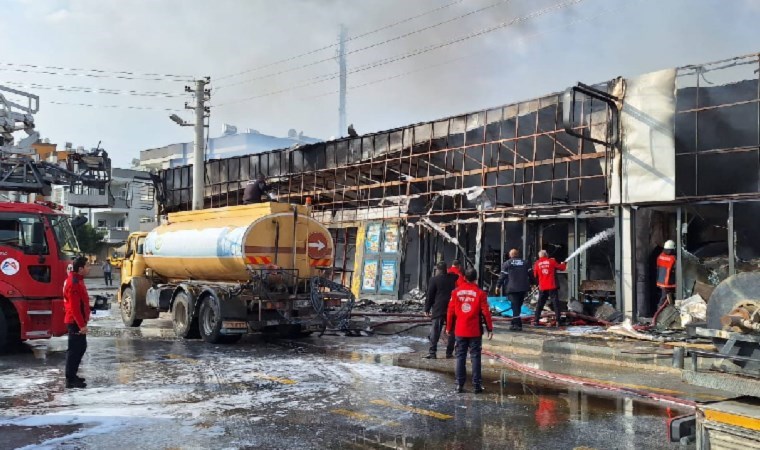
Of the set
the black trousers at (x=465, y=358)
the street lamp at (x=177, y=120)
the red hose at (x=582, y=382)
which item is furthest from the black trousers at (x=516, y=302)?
the street lamp at (x=177, y=120)

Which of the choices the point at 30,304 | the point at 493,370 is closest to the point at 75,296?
the point at 30,304

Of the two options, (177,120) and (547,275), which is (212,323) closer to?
(547,275)

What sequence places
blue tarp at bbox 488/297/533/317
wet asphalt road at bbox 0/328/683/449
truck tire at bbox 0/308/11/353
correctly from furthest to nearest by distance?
blue tarp at bbox 488/297/533/317 < truck tire at bbox 0/308/11/353 < wet asphalt road at bbox 0/328/683/449

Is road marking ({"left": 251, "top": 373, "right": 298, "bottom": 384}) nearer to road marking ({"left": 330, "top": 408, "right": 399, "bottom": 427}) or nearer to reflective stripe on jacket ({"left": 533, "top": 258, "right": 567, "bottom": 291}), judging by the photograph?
road marking ({"left": 330, "top": 408, "right": 399, "bottom": 427})

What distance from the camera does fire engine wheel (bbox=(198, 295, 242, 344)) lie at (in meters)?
12.2

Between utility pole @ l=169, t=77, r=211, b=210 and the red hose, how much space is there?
15.1 m

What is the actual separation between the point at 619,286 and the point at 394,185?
8.02m

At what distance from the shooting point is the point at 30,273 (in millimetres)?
10781

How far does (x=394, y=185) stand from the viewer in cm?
1941

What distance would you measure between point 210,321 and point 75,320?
4.55 meters

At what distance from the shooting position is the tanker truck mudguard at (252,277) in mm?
12320

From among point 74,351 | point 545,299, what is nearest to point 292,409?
point 74,351

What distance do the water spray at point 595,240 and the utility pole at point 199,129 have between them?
1373 cm

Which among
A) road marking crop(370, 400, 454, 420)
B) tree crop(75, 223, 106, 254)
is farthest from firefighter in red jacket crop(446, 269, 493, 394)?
tree crop(75, 223, 106, 254)
